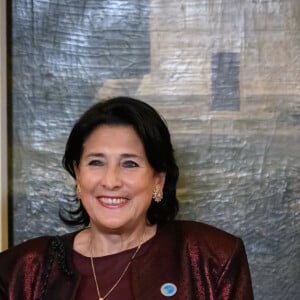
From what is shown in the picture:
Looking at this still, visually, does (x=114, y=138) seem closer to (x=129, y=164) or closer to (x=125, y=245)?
(x=129, y=164)

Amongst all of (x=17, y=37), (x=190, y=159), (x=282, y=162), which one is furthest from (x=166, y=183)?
(x=17, y=37)

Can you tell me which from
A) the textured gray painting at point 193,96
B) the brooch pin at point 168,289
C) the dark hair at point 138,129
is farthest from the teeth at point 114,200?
the textured gray painting at point 193,96

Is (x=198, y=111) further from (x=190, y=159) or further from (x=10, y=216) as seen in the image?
(x=10, y=216)

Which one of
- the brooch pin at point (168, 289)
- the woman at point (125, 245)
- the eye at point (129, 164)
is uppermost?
the eye at point (129, 164)

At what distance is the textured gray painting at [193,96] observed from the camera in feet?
5.89

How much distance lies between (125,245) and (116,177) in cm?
20

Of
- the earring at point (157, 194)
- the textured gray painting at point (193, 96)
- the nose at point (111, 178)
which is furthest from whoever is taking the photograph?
the textured gray painting at point (193, 96)

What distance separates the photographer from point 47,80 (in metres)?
1.85

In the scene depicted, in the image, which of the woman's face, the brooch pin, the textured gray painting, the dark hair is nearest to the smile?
the woman's face

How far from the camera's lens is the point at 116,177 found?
4.79ft

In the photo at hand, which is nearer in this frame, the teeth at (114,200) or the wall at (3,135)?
the teeth at (114,200)

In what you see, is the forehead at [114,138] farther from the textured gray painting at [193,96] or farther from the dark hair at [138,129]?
the textured gray painting at [193,96]

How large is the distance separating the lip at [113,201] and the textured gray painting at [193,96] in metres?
0.38

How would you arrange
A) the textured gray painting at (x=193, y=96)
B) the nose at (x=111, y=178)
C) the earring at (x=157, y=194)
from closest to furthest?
1. the nose at (x=111, y=178)
2. the earring at (x=157, y=194)
3. the textured gray painting at (x=193, y=96)
